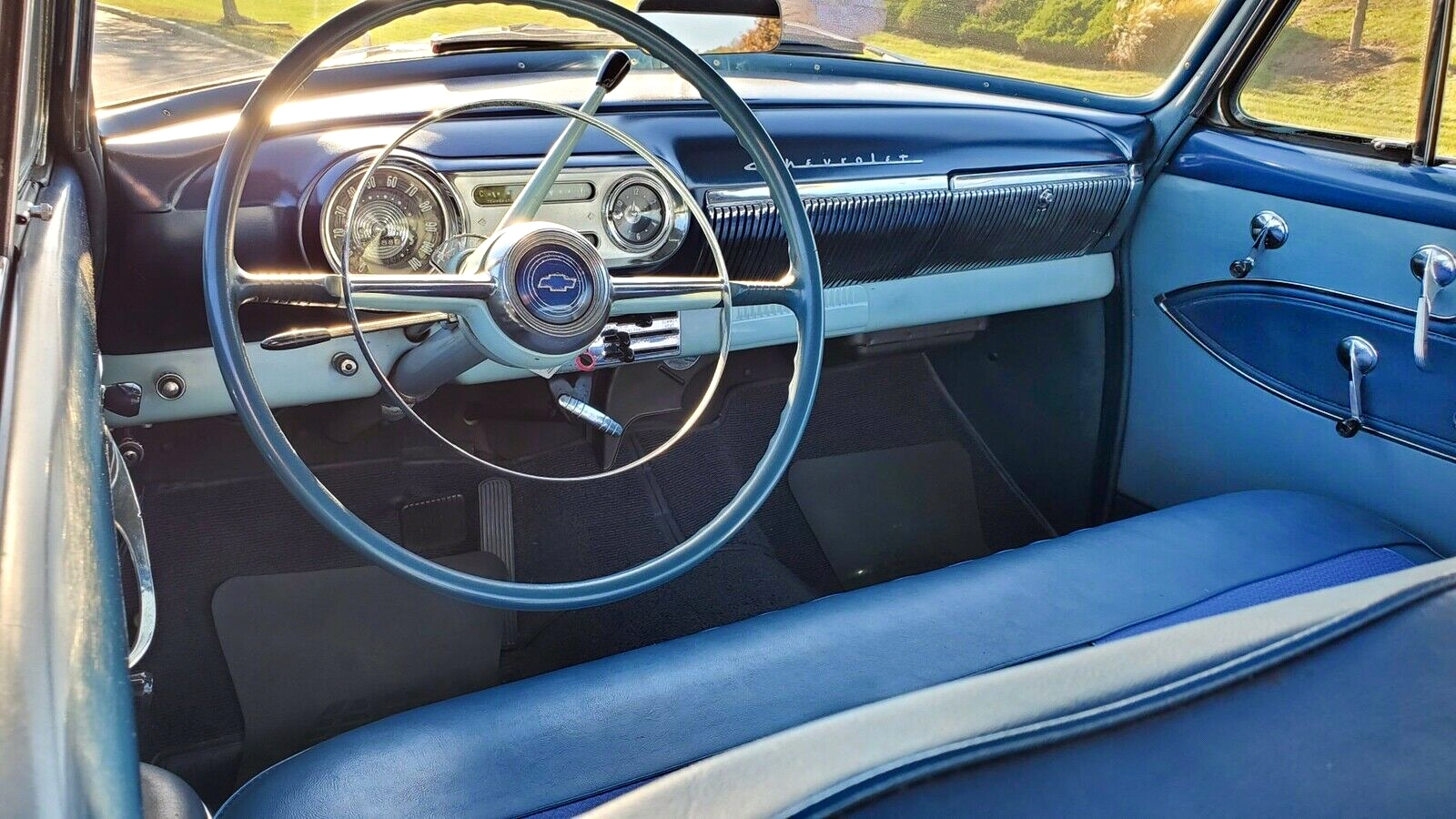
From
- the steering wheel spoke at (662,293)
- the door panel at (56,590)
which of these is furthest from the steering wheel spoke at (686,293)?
the door panel at (56,590)

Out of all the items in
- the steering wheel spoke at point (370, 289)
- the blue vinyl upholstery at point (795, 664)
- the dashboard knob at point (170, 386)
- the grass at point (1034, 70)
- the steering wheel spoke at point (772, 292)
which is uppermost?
the grass at point (1034, 70)

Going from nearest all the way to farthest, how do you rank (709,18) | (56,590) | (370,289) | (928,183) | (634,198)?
1. (56,590)
2. (370,289)
3. (709,18)
4. (634,198)
5. (928,183)

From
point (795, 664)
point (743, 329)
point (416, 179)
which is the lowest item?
point (795, 664)

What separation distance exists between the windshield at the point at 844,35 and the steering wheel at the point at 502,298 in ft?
1.39

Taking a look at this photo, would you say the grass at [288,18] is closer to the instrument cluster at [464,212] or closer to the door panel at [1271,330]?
the instrument cluster at [464,212]

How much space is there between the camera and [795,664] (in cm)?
143

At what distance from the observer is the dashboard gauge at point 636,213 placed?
75.1 inches

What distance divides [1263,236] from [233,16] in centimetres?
192

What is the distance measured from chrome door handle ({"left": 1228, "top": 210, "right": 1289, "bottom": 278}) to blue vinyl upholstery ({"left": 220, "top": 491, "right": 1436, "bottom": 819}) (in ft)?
2.05

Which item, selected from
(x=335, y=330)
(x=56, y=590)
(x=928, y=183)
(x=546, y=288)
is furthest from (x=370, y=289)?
(x=928, y=183)

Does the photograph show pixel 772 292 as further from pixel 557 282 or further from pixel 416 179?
pixel 416 179

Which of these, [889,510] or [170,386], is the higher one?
[170,386]

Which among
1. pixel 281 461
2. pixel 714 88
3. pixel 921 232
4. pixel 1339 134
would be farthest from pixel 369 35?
pixel 1339 134

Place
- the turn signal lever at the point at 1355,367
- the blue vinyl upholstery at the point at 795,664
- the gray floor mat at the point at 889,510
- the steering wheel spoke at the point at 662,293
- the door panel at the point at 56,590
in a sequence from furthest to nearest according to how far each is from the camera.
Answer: the gray floor mat at the point at 889,510 → the turn signal lever at the point at 1355,367 → the steering wheel spoke at the point at 662,293 → the blue vinyl upholstery at the point at 795,664 → the door panel at the point at 56,590
